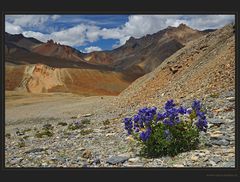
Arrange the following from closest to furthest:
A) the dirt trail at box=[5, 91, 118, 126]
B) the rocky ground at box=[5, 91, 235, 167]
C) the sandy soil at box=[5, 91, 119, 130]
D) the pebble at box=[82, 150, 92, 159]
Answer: the rocky ground at box=[5, 91, 235, 167] < the pebble at box=[82, 150, 92, 159] < the sandy soil at box=[5, 91, 119, 130] < the dirt trail at box=[5, 91, 118, 126]

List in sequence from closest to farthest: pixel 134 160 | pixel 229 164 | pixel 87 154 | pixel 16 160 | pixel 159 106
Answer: pixel 229 164 → pixel 134 160 → pixel 87 154 → pixel 16 160 → pixel 159 106

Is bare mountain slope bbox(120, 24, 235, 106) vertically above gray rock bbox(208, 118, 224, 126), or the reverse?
bare mountain slope bbox(120, 24, 235, 106)

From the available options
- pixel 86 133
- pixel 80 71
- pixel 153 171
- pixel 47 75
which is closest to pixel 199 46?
pixel 86 133

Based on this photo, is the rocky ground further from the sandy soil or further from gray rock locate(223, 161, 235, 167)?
the sandy soil

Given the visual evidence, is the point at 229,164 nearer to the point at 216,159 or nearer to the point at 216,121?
the point at 216,159

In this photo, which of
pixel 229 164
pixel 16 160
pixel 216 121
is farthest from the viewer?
pixel 216 121

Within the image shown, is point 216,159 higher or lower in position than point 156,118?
lower

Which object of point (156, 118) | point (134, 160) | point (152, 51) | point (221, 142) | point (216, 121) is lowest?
point (134, 160)

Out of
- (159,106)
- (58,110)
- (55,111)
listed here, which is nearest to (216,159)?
(159,106)

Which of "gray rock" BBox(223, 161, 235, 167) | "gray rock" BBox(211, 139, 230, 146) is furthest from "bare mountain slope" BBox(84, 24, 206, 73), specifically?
"gray rock" BBox(223, 161, 235, 167)

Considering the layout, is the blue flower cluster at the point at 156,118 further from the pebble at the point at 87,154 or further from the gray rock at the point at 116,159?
the pebble at the point at 87,154

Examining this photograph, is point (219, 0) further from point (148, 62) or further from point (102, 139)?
point (148, 62)
